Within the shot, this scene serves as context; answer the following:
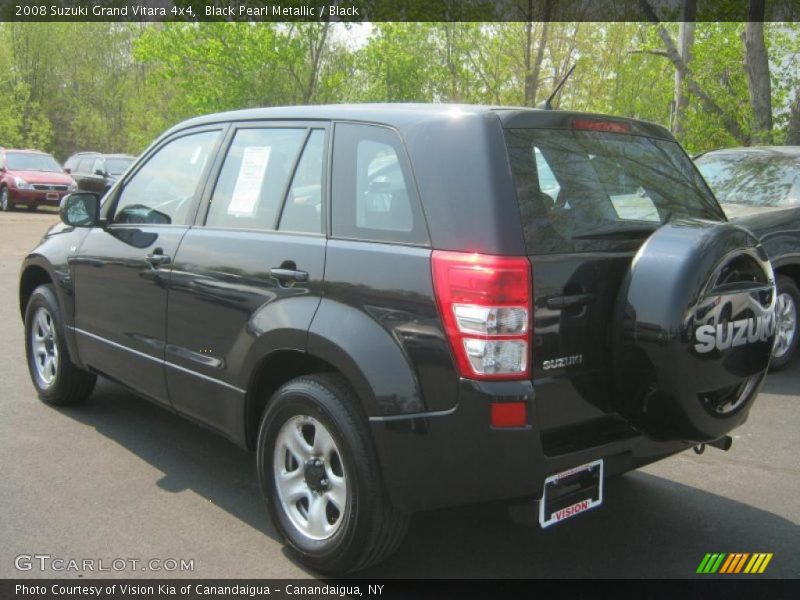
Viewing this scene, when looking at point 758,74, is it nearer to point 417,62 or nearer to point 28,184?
point 417,62

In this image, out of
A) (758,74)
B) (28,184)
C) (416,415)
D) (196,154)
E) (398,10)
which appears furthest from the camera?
(398,10)

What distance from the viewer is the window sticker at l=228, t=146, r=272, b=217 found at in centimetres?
361

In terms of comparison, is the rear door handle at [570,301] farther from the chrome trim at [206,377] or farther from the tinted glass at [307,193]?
the chrome trim at [206,377]

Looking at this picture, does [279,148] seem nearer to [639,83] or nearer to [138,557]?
[138,557]

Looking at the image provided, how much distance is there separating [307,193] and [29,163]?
906 inches

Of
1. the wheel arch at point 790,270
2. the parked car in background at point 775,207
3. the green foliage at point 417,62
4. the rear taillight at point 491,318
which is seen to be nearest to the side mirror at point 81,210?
the rear taillight at point 491,318

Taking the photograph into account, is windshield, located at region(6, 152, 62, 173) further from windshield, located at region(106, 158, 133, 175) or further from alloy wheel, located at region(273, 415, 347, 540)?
alloy wheel, located at region(273, 415, 347, 540)

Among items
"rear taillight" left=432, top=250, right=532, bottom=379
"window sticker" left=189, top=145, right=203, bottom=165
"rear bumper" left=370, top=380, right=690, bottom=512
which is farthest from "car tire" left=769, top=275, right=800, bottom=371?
"window sticker" left=189, top=145, right=203, bottom=165

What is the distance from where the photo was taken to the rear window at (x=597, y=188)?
111 inches

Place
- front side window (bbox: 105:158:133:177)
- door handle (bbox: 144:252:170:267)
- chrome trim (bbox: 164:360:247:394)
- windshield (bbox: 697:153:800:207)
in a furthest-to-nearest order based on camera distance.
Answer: front side window (bbox: 105:158:133:177) → windshield (bbox: 697:153:800:207) → door handle (bbox: 144:252:170:267) → chrome trim (bbox: 164:360:247:394)

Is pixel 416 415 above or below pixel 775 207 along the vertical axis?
below

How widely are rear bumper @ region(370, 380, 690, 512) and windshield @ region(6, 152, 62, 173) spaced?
23.4m

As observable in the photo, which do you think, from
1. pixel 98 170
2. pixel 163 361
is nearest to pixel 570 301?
pixel 163 361

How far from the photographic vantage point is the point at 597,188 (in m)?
3.13
